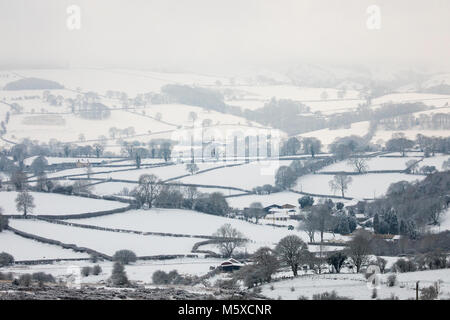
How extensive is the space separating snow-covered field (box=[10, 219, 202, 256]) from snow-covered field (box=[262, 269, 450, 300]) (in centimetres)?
718

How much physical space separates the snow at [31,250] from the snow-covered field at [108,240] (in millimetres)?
615

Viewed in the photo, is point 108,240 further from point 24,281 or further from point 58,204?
point 24,281

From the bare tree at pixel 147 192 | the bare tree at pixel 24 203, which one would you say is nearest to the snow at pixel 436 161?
the bare tree at pixel 147 192

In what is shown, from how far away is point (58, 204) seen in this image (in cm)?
2714

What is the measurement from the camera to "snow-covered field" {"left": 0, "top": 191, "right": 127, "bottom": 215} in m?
26.0

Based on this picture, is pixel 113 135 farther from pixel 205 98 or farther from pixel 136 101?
pixel 205 98

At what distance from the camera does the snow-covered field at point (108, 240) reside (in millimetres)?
21047

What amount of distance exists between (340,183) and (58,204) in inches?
421

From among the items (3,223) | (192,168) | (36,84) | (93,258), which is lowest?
(93,258)

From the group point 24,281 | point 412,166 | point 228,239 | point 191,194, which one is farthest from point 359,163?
point 24,281

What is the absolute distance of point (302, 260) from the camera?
1638 cm

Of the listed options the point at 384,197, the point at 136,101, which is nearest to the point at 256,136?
the point at 136,101

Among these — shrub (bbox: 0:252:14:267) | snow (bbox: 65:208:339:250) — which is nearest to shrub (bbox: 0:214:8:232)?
snow (bbox: 65:208:339:250)

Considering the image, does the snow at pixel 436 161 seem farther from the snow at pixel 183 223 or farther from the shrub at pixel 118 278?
the shrub at pixel 118 278
